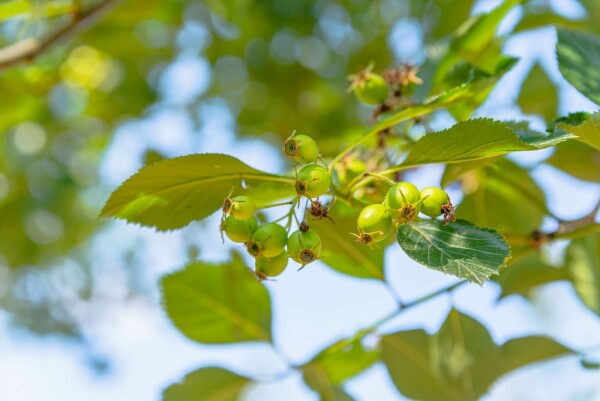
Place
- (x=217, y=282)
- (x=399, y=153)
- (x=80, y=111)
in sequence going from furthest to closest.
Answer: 1. (x=80, y=111)
2. (x=217, y=282)
3. (x=399, y=153)

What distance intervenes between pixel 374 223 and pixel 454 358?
2.03 feet

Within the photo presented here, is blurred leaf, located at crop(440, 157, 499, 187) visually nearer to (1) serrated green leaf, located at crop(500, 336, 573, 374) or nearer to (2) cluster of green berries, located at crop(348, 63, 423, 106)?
(2) cluster of green berries, located at crop(348, 63, 423, 106)

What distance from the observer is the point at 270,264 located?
3.30 ft

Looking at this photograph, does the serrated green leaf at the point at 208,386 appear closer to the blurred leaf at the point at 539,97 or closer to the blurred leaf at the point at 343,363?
the blurred leaf at the point at 343,363

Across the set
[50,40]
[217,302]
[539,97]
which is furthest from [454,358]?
[50,40]

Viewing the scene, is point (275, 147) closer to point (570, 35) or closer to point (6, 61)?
point (6, 61)

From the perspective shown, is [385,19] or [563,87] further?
[385,19]

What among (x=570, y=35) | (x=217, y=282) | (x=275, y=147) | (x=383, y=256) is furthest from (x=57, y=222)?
(x=570, y=35)

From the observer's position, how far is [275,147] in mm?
3104

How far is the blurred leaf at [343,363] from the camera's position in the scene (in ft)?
4.79

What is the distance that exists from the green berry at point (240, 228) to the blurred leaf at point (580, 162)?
0.90 m

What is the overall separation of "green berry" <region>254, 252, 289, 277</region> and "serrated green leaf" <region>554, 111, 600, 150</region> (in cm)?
43

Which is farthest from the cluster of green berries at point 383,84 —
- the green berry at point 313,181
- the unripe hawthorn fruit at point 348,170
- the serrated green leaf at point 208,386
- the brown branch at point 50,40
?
the brown branch at point 50,40

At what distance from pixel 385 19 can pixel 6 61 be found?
1771mm
